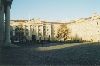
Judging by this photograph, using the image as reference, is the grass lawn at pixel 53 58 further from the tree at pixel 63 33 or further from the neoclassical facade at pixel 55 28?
the tree at pixel 63 33

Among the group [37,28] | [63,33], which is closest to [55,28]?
[37,28]

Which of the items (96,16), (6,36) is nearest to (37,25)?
(96,16)

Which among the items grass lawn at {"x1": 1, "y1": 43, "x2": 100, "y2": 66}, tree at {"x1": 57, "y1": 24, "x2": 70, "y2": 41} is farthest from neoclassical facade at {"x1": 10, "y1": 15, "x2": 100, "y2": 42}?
grass lawn at {"x1": 1, "y1": 43, "x2": 100, "y2": 66}

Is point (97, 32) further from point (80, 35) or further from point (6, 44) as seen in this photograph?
point (6, 44)

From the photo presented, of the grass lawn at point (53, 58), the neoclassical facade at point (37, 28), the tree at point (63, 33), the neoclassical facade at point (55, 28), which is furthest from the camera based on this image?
the neoclassical facade at point (37, 28)

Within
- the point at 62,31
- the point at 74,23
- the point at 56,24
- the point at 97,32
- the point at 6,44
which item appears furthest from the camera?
the point at 56,24

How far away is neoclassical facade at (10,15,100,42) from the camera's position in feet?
316

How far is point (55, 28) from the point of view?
386 ft

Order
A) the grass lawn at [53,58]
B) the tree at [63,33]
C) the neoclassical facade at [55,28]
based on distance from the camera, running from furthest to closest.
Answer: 1. the tree at [63,33]
2. the neoclassical facade at [55,28]
3. the grass lawn at [53,58]

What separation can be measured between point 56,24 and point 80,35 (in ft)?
55.1

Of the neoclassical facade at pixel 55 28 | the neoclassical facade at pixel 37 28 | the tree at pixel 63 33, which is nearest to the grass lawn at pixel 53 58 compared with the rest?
the neoclassical facade at pixel 55 28

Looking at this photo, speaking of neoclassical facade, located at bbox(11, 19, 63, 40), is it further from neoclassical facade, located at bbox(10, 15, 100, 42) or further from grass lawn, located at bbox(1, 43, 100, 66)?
grass lawn, located at bbox(1, 43, 100, 66)

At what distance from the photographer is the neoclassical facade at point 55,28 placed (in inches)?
3789

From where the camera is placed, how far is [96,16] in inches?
3752
